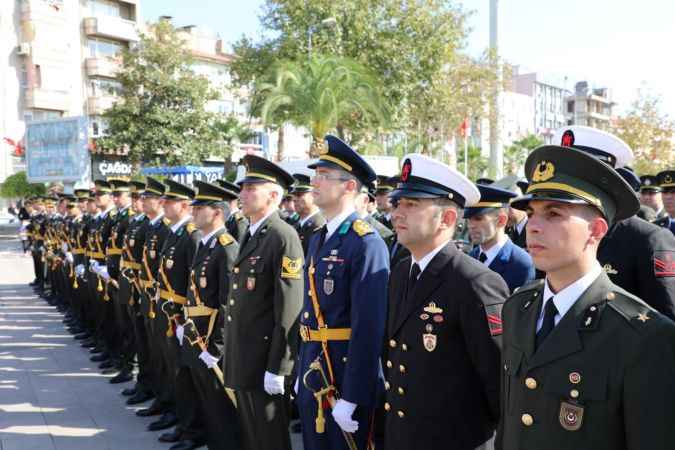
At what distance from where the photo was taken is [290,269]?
4.00 m

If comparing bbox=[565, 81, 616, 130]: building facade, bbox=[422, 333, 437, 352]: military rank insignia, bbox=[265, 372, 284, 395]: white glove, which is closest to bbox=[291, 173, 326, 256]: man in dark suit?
bbox=[265, 372, 284, 395]: white glove

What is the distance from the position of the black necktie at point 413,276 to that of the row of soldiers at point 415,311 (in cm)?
2

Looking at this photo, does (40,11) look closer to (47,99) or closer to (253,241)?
(47,99)

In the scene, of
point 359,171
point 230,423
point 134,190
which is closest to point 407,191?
point 359,171

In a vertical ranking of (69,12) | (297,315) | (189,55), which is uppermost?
(69,12)

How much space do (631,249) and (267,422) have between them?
2.46m

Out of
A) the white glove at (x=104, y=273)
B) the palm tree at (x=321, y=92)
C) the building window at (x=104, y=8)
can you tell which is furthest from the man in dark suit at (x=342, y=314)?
the building window at (x=104, y=8)

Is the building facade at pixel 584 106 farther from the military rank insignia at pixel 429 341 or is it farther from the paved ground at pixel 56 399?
the military rank insignia at pixel 429 341

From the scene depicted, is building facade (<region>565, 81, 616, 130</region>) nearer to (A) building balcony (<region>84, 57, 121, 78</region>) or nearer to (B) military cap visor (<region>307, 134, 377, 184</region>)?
(A) building balcony (<region>84, 57, 121, 78</region>)

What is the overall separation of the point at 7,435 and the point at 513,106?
247 feet

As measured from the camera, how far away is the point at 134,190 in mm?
8016

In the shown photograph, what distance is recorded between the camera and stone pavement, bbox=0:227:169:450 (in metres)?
5.32

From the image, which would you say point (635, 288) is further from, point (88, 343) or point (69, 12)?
point (69, 12)

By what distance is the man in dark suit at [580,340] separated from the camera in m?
1.79
